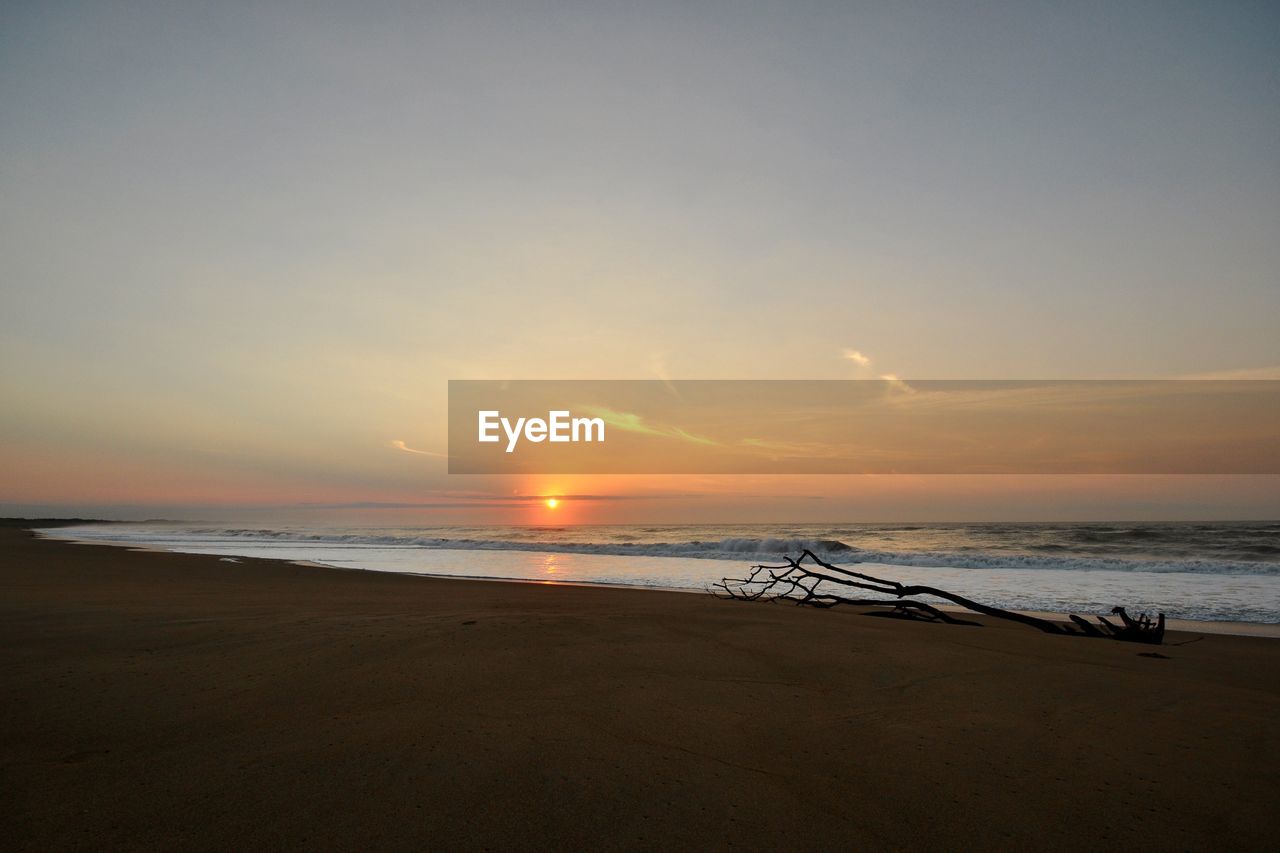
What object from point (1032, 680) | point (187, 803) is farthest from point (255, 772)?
point (1032, 680)

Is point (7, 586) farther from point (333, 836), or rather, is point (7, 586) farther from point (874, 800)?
point (874, 800)

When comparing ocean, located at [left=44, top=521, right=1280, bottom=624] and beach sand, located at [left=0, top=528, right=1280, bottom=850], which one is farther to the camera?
ocean, located at [left=44, top=521, right=1280, bottom=624]

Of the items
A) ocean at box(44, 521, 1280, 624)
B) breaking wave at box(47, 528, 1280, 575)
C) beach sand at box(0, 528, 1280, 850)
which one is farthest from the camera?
breaking wave at box(47, 528, 1280, 575)

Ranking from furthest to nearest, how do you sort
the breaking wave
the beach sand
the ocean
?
the breaking wave < the ocean < the beach sand

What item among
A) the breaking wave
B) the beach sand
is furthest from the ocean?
the beach sand

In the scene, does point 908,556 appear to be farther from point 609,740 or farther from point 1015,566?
point 609,740

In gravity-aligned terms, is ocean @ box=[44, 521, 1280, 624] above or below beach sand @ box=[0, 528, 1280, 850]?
below

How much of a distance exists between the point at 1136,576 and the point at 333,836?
24.5m

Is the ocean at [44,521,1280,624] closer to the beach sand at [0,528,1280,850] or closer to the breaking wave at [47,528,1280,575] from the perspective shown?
the breaking wave at [47,528,1280,575]

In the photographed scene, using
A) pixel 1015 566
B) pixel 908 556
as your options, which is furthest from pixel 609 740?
pixel 908 556

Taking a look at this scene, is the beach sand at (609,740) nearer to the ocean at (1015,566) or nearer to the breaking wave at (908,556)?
the ocean at (1015,566)

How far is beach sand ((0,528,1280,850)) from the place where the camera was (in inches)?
115

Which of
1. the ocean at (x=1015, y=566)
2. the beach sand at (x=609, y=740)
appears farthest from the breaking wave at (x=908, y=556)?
the beach sand at (x=609, y=740)

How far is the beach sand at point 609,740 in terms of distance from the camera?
292cm
